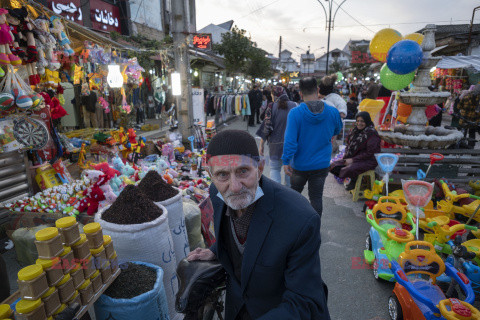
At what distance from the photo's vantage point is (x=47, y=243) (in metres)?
1.64

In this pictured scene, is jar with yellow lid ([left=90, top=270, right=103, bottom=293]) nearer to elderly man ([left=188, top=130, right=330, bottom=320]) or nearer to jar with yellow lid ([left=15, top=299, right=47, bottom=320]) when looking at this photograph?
jar with yellow lid ([left=15, top=299, right=47, bottom=320])

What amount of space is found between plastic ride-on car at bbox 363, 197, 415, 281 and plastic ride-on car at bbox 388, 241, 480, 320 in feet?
0.60

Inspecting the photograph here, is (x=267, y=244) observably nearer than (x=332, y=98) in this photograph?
Yes

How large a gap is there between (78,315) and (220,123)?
43.2 ft

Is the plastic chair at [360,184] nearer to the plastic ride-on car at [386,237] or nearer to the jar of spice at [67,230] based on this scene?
the plastic ride-on car at [386,237]

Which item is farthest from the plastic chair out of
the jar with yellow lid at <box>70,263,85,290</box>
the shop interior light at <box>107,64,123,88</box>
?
the shop interior light at <box>107,64,123,88</box>

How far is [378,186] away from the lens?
16.1 feet

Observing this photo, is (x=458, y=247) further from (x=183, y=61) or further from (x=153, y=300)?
(x=183, y=61)

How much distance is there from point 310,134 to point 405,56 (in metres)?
3.15

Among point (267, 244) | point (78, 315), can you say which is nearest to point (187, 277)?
point (267, 244)

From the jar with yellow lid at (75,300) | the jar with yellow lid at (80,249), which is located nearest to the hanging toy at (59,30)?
the jar with yellow lid at (80,249)

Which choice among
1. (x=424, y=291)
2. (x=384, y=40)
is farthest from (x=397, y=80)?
(x=424, y=291)

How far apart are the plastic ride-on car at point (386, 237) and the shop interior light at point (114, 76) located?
557cm

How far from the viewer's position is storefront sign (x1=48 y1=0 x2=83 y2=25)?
9.52 meters
